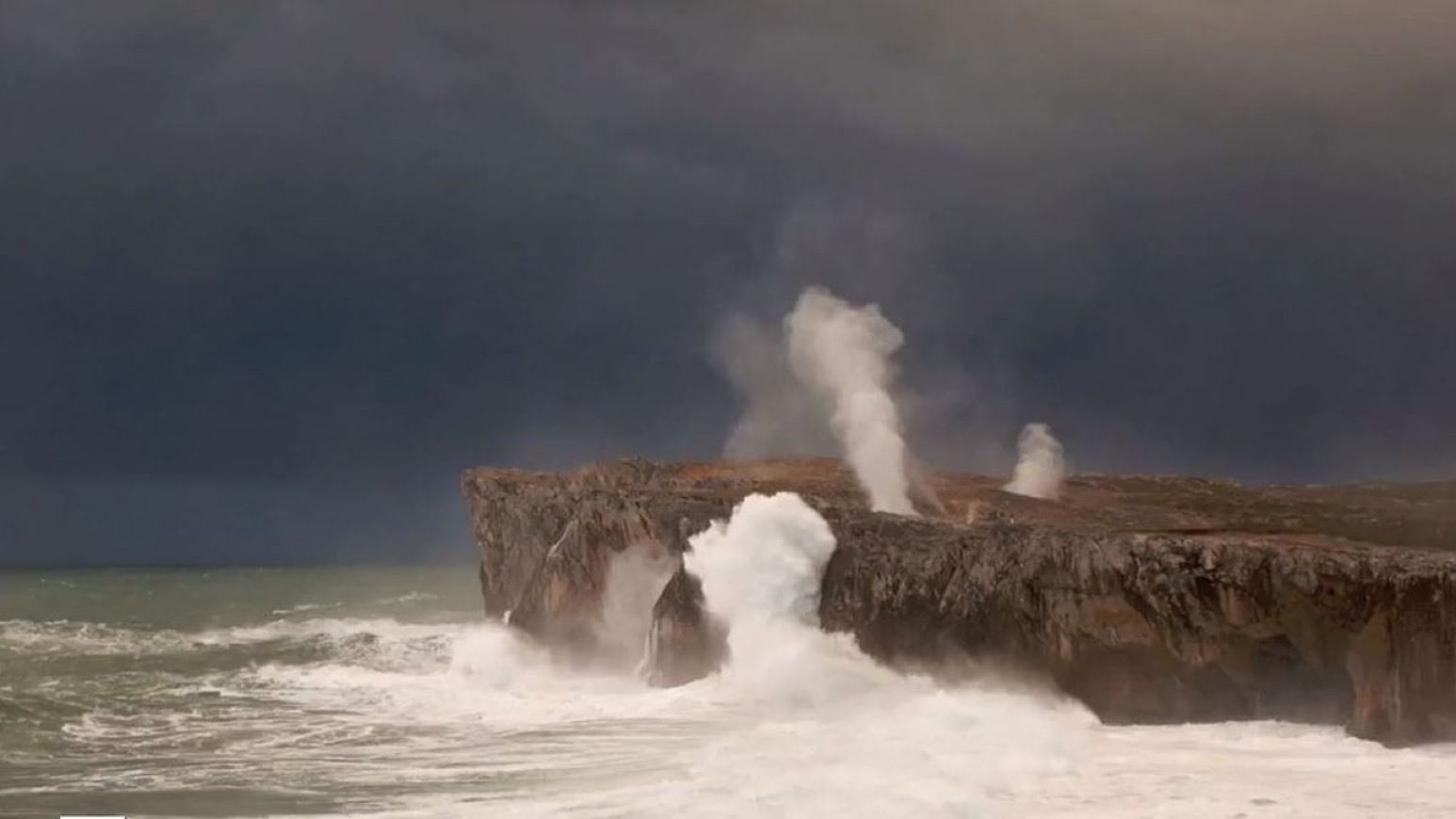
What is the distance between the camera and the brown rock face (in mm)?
20312

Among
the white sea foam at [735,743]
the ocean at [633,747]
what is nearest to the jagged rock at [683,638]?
the white sea foam at [735,743]

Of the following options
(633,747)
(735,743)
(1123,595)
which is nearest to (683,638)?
(633,747)

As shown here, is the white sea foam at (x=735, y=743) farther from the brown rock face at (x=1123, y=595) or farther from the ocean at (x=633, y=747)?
the brown rock face at (x=1123, y=595)

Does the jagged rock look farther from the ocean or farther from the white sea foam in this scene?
the ocean

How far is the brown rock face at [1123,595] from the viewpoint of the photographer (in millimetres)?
20312

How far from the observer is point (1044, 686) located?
23.8m

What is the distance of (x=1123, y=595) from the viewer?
76.0 ft

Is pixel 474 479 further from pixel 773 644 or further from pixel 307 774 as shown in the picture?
pixel 307 774

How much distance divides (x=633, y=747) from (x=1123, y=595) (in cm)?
824

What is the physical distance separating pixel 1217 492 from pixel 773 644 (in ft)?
58.6

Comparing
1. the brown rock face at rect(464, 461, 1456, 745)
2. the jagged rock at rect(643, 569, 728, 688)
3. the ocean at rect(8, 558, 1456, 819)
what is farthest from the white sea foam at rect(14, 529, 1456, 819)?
the brown rock face at rect(464, 461, 1456, 745)

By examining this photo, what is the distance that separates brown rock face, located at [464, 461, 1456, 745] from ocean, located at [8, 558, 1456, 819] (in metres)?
0.73

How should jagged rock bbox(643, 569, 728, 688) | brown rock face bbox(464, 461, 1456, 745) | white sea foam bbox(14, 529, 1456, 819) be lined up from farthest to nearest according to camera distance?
jagged rock bbox(643, 569, 728, 688) → brown rock face bbox(464, 461, 1456, 745) → white sea foam bbox(14, 529, 1456, 819)

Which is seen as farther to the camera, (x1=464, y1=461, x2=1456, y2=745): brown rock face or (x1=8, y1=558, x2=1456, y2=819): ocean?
(x1=464, y1=461, x2=1456, y2=745): brown rock face
